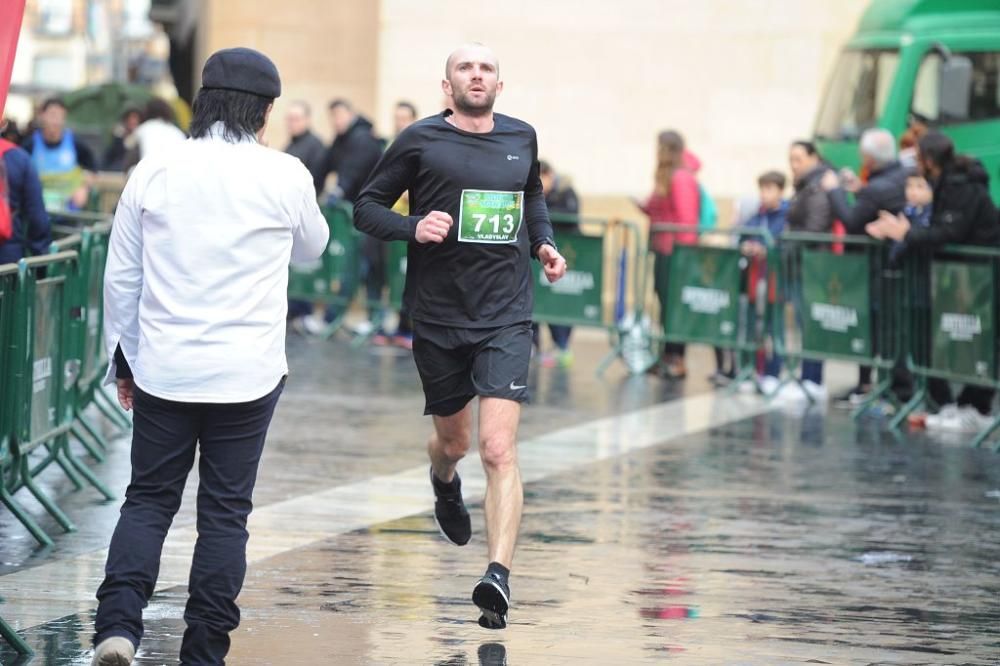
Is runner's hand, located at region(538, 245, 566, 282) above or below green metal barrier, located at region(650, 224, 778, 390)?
above

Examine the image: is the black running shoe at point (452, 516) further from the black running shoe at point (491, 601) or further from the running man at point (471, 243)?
the black running shoe at point (491, 601)

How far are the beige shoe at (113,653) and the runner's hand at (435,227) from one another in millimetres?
2146

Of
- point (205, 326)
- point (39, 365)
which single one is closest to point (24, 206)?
point (39, 365)

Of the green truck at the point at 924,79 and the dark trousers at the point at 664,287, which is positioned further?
the green truck at the point at 924,79

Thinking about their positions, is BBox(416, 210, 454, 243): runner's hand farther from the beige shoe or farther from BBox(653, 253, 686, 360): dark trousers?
BBox(653, 253, 686, 360): dark trousers

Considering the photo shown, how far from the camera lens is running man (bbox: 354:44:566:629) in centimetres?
771

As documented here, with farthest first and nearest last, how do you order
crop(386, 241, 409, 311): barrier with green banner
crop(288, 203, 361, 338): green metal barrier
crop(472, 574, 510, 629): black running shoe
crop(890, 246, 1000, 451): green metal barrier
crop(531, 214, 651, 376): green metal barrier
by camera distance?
crop(288, 203, 361, 338): green metal barrier, crop(386, 241, 409, 311): barrier with green banner, crop(531, 214, 651, 376): green metal barrier, crop(890, 246, 1000, 451): green metal barrier, crop(472, 574, 510, 629): black running shoe

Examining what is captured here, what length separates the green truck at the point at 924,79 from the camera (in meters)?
20.0

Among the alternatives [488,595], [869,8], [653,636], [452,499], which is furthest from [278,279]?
[869,8]

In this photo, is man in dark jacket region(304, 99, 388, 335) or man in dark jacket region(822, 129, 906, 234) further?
man in dark jacket region(304, 99, 388, 335)

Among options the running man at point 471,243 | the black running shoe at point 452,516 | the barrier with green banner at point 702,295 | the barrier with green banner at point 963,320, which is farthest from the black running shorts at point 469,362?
the barrier with green banner at point 702,295

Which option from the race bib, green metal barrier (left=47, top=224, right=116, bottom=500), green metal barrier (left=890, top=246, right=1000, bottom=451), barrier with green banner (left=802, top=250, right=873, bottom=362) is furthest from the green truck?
the race bib

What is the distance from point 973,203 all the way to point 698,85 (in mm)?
11587

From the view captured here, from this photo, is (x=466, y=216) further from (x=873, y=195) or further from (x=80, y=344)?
(x=873, y=195)
